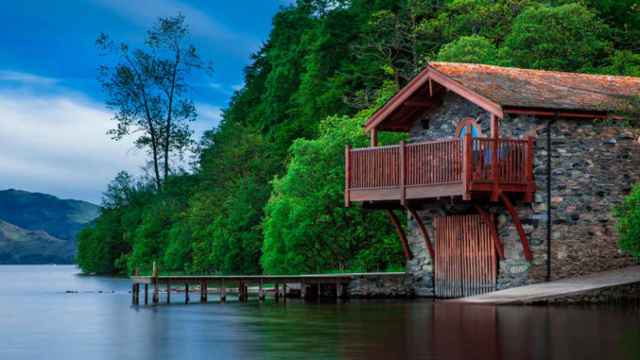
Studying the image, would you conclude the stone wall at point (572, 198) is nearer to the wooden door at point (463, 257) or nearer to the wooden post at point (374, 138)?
the wooden door at point (463, 257)

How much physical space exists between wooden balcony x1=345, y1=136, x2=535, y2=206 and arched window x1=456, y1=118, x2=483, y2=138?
192 centimetres

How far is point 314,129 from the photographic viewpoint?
64.2 m

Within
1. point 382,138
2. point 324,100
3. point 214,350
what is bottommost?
point 214,350

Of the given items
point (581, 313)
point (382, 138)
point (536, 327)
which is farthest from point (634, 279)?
point (382, 138)

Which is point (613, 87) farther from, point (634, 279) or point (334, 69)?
point (334, 69)

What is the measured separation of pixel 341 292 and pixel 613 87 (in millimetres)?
10953

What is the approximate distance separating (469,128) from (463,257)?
4053mm

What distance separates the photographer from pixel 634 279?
33.0 m

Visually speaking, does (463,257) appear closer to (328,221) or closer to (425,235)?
(425,235)

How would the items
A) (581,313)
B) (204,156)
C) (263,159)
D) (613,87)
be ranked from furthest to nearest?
(204,156)
(263,159)
(613,87)
(581,313)

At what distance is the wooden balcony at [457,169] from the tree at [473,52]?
11.6m

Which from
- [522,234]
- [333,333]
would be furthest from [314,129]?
[333,333]

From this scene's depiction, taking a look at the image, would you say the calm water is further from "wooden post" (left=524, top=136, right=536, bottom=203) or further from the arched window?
the arched window

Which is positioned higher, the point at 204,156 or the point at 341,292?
the point at 204,156
